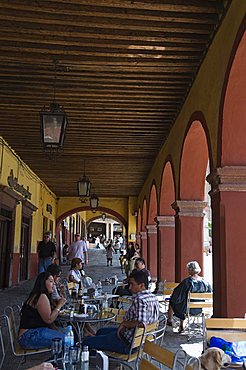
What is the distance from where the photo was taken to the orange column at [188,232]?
7.21 m

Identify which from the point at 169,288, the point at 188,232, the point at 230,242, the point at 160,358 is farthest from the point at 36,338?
the point at 188,232

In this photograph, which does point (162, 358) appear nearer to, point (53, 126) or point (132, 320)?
point (132, 320)

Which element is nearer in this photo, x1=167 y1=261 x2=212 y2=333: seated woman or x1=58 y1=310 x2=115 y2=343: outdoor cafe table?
x1=58 y1=310 x2=115 y2=343: outdoor cafe table

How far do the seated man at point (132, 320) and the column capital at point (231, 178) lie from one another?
4.28ft

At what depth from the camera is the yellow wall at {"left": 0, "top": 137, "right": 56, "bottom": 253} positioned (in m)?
9.59

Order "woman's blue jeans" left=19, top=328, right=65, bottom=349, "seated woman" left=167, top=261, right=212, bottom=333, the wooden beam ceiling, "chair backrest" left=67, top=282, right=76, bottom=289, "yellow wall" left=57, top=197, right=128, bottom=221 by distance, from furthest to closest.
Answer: "yellow wall" left=57, top=197, right=128, bottom=221, "chair backrest" left=67, top=282, right=76, bottom=289, "seated woman" left=167, top=261, right=212, bottom=333, the wooden beam ceiling, "woman's blue jeans" left=19, top=328, right=65, bottom=349

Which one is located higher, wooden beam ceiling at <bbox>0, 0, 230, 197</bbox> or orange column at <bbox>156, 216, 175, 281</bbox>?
wooden beam ceiling at <bbox>0, 0, 230, 197</bbox>

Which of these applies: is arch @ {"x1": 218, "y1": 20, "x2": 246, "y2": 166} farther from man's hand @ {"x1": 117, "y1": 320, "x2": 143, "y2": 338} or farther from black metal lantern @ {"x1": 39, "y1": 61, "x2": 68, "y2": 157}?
black metal lantern @ {"x1": 39, "y1": 61, "x2": 68, "y2": 157}

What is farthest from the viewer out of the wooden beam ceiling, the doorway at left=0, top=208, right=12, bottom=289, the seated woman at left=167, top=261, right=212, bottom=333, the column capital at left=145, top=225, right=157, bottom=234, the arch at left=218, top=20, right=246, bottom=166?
the column capital at left=145, top=225, right=157, bottom=234

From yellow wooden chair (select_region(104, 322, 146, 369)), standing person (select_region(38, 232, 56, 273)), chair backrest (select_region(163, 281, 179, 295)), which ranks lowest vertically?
yellow wooden chair (select_region(104, 322, 146, 369))

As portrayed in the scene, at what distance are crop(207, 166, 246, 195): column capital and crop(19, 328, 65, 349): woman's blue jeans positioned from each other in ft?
7.10

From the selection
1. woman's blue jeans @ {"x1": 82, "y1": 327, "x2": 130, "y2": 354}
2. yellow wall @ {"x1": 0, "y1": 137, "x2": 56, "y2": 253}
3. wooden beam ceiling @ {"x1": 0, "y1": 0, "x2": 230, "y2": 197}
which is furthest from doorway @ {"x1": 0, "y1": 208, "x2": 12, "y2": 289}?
woman's blue jeans @ {"x1": 82, "y1": 327, "x2": 130, "y2": 354}

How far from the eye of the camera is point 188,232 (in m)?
7.21

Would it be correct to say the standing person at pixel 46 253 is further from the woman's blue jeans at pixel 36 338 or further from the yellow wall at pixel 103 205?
the yellow wall at pixel 103 205
